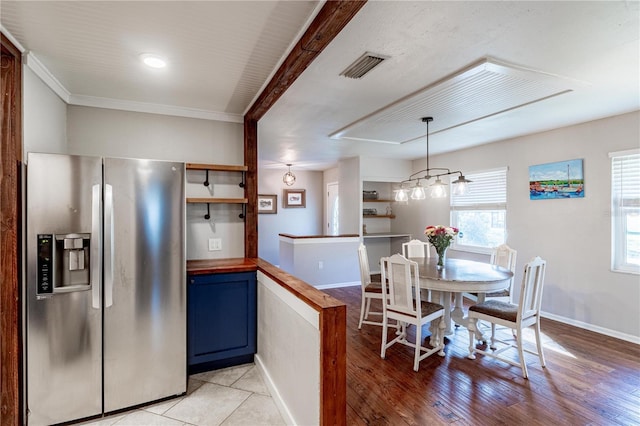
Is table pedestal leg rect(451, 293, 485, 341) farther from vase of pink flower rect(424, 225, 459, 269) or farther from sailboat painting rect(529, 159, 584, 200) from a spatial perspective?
Answer: sailboat painting rect(529, 159, 584, 200)

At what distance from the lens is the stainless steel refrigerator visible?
78.6 inches

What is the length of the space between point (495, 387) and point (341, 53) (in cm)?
275

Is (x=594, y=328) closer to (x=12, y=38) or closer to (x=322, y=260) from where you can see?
(x=322, y=260)

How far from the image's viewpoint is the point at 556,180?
3971mm

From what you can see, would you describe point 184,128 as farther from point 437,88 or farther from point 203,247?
point 437,88

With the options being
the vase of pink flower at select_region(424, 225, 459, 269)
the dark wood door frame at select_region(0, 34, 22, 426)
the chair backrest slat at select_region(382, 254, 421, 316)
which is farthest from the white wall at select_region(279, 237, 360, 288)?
the dark wood door frame at select_region(0, 34, 22, 426)

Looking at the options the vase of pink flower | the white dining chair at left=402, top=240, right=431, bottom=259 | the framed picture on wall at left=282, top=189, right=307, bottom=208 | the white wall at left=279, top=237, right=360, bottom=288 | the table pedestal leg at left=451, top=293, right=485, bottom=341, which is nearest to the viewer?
the table pedestal leg at left=451, top=293, right=485, bottom=341

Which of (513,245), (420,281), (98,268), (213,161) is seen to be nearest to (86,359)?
(98,268)

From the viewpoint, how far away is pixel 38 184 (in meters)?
1.98

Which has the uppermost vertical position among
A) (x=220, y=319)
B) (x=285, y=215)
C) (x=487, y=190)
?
(x=487, y=190)

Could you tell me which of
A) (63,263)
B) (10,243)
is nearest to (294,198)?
(63,263)

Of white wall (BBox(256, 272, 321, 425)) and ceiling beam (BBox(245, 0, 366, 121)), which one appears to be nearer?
ceiling beam (BBox(245, 0, 366, 121))

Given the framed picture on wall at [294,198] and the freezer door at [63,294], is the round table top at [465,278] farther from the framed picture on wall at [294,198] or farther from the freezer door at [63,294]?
the framed picture on wall at [294,198]

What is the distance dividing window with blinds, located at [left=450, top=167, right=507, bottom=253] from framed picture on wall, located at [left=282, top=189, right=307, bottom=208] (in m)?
3.61
